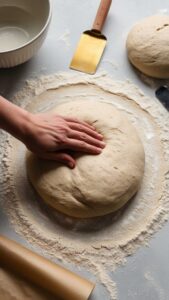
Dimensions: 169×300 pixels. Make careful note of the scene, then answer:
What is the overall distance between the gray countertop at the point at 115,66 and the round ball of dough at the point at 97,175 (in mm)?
147

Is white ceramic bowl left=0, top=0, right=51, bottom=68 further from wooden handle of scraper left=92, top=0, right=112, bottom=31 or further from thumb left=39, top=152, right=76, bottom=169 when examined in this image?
thumb left=39, top=152, right=76, bottom=169

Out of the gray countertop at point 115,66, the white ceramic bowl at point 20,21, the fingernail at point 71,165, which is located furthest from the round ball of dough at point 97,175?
the white ceramic bowl at point 20,21

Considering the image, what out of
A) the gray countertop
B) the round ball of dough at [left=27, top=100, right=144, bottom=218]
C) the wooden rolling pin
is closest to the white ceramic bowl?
the gray countertop

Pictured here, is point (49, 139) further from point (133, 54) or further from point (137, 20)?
point (137, 20)

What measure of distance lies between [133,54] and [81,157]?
0.40m

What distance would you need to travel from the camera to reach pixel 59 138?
1.05m

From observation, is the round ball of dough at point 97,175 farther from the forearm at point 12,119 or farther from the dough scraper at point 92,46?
the dough scraper at point 92,46

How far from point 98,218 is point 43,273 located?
22 centimetres

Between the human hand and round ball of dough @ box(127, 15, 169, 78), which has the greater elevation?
round ball of dough @ box(127, 15, 169, 78)

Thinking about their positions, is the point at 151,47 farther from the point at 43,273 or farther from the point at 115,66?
the point at 43,273

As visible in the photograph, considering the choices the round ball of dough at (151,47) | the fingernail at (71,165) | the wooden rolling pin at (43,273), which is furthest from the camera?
the round ball of dough at (151,47)

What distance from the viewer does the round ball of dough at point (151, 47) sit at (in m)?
1.22

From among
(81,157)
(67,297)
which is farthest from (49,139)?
(67,297)

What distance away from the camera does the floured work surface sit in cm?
108
